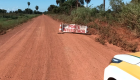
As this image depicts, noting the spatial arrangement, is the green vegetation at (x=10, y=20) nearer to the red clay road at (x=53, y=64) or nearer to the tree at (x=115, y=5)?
the red clay road at (x=53, y=64)

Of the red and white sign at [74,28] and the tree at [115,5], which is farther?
the tree at [115,5]

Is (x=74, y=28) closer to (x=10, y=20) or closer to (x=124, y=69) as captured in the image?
(x=124, y=69)

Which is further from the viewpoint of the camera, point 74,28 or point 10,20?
point 10,20

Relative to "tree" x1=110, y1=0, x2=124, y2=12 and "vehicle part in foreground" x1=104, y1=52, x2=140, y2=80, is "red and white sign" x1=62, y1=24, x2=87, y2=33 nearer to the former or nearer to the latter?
"tree" x1=110, y1=0, x2=124, y2=12

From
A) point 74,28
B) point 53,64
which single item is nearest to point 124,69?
point 53,64

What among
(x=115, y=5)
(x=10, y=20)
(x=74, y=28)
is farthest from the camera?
(x=10, y=20)

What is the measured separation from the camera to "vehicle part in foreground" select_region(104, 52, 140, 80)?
226 centimetres

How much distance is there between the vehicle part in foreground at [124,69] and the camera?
226 cm

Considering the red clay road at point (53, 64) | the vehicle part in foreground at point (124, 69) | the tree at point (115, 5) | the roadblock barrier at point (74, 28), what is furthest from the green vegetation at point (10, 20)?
the vehicle part in foreground at point (124, 69)

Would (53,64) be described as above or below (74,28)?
below

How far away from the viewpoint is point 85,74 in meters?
4.57

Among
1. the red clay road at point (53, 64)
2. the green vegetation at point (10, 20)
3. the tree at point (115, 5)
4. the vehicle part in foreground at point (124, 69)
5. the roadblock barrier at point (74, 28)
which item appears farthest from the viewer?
the green vegetation at point (10, 20)

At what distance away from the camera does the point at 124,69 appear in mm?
2410

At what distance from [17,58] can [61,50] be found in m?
2.25
